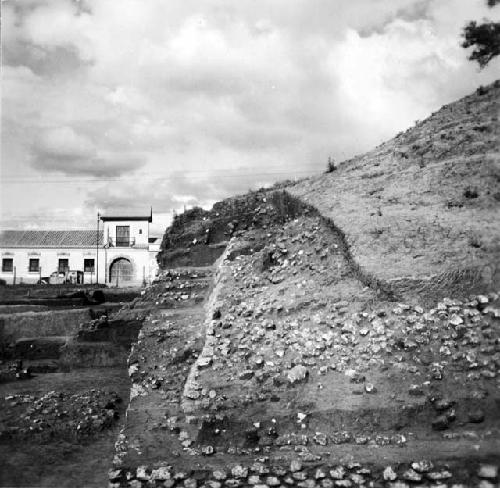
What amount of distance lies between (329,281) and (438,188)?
9.47 feet

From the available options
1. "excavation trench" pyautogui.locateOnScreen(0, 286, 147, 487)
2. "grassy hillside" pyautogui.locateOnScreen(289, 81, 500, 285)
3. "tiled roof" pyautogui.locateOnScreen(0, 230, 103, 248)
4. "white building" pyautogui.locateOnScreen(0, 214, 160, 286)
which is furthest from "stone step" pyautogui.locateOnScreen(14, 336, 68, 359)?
"tiled roof" pyautogui.locateOnScreen(0, 230, 103, 248)

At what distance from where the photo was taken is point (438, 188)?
8.81 meters

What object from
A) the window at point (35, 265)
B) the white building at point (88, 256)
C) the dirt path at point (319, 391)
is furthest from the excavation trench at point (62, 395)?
the window at point (35, 265)

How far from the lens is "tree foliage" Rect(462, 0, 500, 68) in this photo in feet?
31.3

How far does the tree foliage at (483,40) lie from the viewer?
9547mm

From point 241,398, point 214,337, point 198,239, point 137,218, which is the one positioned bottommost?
point 241,398

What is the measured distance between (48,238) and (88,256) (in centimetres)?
354

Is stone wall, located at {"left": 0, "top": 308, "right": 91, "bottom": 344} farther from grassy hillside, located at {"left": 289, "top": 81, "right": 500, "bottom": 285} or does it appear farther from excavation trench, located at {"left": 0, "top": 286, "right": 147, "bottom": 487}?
grassy hillside, located at {"left": 289, "top": 81, "right": 500, "bottom": 285}

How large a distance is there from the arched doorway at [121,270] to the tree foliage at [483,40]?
100 feet

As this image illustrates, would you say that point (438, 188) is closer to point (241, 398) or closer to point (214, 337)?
point (214, 337)

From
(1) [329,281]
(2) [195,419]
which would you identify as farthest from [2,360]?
(1) [329,281]

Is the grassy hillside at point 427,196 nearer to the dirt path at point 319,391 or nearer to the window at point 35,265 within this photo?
the dirt path at point 319,391

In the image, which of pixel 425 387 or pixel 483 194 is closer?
pixel 425 387

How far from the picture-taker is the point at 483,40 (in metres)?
9.73
